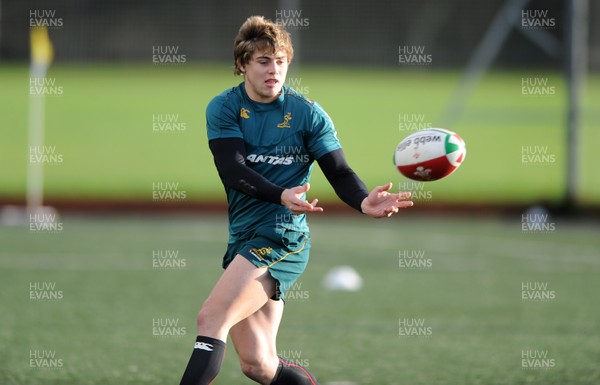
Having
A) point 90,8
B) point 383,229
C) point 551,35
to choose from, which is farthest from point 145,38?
point 383,229

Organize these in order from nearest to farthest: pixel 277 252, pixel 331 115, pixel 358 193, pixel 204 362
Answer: pixel 204 362 → pixel 358 193 → pixel 277 252 → pixel 331 115

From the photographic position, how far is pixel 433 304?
36.0 feet

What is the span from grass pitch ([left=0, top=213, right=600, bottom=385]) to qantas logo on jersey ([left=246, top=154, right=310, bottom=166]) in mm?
2085

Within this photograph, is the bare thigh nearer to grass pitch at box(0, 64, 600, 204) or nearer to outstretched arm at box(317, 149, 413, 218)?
outstretched arm at box(317, 149, 413, 218)

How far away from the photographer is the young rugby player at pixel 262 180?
5.68 meters

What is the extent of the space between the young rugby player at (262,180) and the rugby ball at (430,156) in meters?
0.32

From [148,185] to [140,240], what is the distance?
10.0 m

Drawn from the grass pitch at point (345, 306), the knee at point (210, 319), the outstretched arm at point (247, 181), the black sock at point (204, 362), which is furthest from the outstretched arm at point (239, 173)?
the grass pitch at point (345, 306)

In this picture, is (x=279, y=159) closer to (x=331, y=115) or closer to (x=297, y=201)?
(x=297, y=201)

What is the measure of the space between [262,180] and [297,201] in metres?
0.32

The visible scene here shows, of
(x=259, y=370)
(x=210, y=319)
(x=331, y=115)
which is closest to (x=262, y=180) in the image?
(x=210, y=319)

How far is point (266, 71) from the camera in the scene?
5.82m

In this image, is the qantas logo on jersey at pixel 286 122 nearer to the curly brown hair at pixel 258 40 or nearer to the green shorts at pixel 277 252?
the curly brown hair at pixel 258 40

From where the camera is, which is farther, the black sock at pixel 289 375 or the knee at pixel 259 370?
the black sock at pixel 289 375
